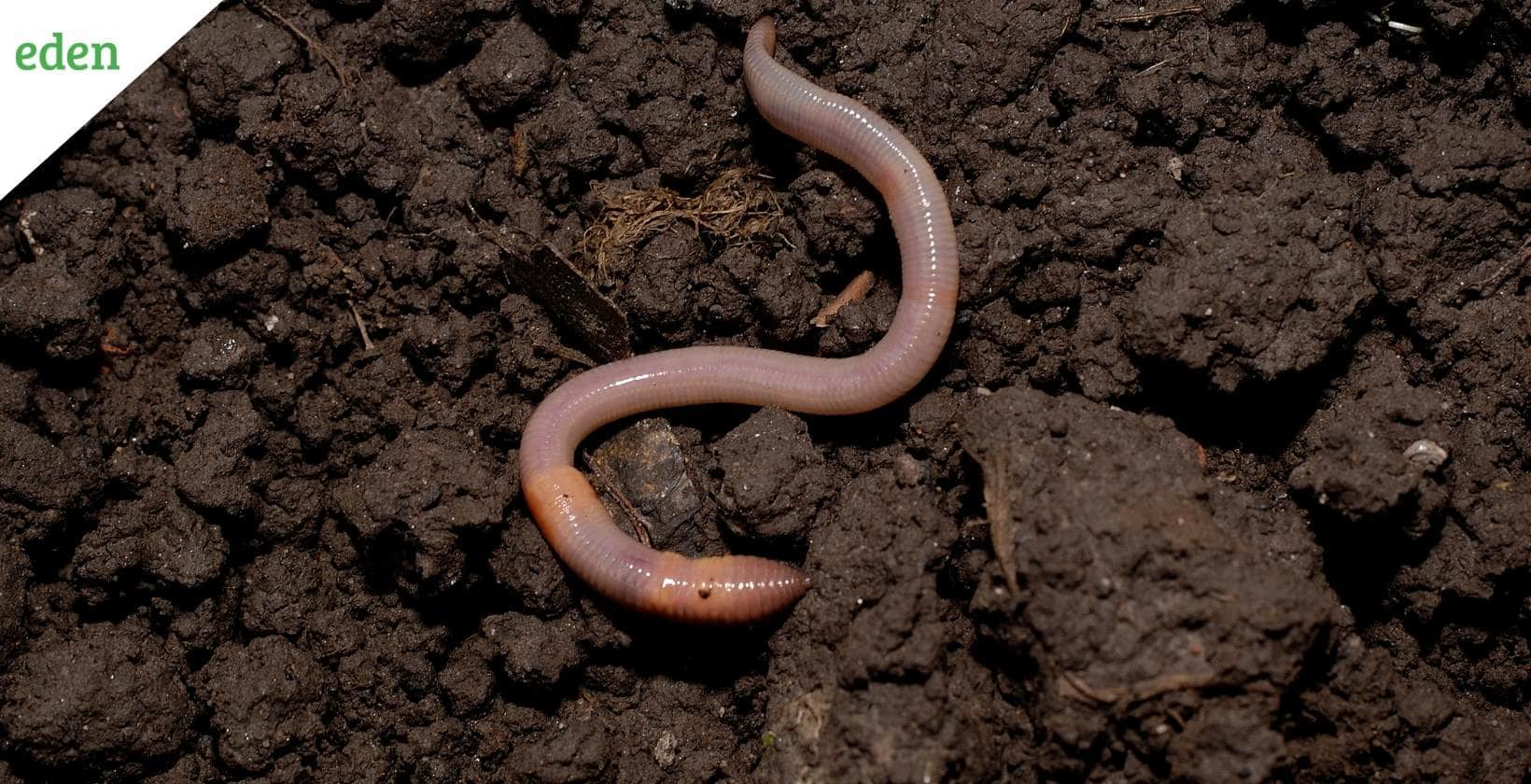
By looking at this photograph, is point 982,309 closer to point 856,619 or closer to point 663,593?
point 856,619

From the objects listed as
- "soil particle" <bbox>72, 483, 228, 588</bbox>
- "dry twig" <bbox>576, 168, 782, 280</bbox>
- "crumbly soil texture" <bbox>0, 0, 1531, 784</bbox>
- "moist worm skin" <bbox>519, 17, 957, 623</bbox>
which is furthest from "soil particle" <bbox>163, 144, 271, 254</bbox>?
Answer: "moist worm skin" <bbox>519, 17, 957, 623</bbox>

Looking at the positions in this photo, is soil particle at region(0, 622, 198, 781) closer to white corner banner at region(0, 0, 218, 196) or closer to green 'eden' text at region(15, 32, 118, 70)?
white corner banner at region(0, 0, 218, 196)

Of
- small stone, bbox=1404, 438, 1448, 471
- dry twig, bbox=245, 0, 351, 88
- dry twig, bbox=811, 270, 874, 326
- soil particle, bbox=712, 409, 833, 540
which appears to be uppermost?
dry twig, bbox=245, 0, 351, 88

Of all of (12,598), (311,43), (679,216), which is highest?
(311,43)

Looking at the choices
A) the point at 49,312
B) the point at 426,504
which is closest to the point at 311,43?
the point at 49,312

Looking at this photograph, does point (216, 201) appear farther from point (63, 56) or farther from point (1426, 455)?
point (1426, 455)
